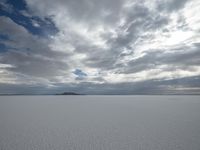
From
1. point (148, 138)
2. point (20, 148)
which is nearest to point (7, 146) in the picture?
point (20, 148)

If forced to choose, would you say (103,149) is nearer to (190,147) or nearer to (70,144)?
(70,144)

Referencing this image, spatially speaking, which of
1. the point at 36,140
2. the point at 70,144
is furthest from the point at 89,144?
the point at 36,140

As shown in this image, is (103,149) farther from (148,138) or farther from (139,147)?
(148,138)

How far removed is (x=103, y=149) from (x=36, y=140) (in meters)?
3.07

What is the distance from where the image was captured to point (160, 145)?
5633 millimetres

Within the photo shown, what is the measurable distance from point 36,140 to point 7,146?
1.08 m

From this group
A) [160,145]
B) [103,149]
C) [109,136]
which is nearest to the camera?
[103,149]

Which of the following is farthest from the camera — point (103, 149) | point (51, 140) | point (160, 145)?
point (51, 140)

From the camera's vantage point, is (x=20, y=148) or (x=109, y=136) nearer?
(x=20, y=148)

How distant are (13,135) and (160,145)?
6.78m

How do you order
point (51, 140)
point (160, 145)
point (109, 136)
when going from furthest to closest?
point (109, 136), point (51, 140), point (160, 145)

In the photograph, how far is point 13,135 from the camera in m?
6.92

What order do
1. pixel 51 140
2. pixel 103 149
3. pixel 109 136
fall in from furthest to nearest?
1. pixel 109 136
2. pixel 51 140
3. pixel 103 149

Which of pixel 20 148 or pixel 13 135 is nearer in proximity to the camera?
pixel 20 148
